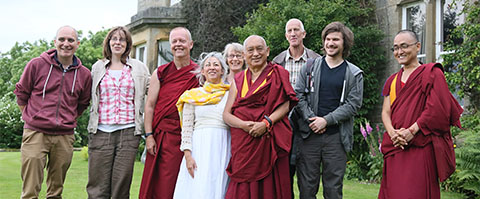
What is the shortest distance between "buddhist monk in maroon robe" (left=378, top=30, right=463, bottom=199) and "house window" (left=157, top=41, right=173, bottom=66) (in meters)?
9.36

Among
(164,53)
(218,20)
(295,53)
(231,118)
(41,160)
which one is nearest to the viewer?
(231,118)

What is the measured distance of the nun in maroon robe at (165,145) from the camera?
4355mm

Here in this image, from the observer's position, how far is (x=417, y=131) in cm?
365

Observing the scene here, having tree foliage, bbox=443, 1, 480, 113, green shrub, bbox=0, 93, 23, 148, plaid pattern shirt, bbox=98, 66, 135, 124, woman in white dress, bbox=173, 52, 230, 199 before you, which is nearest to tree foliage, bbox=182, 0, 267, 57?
tree foliage, bbox=443, 1, 480, 113

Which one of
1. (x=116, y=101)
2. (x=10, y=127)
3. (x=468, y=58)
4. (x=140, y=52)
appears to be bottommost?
(x=10, y=127)

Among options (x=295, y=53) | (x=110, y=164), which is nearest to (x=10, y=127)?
(x=110, y=164)

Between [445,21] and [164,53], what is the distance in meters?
7.59

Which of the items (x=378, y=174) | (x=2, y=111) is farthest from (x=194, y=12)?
(x=2, y=111)

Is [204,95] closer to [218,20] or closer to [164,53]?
[218,20]

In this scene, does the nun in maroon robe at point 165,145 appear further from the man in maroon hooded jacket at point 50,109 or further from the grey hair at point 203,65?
the man in maroon hooded jacket at point 50,109

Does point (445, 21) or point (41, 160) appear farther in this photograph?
point (445, 21)

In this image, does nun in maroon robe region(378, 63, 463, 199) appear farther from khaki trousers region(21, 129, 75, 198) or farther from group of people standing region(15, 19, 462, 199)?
khaki trousers region(21, 129, 75, 198)

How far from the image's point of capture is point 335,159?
3984mm

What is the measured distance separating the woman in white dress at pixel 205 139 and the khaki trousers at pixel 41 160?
4.28 feet
